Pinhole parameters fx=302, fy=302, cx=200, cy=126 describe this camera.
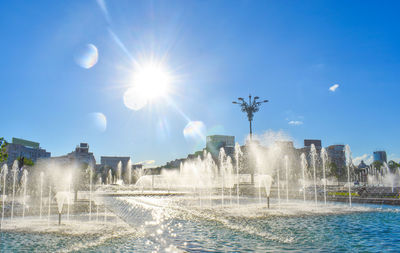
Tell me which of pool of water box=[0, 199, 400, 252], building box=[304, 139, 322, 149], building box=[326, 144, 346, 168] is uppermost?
building box=[304, 139, 322, 149]

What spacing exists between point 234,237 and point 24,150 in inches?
7256

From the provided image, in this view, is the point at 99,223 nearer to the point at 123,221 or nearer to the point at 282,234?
Result: the point at 123,221

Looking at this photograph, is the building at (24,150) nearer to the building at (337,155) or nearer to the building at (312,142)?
the building at (312,142)

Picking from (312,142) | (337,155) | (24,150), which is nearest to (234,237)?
(312,142)

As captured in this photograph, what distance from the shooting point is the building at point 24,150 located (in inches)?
6038

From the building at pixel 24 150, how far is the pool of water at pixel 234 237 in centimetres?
16067

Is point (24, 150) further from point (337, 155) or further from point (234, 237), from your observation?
point (234, 237)

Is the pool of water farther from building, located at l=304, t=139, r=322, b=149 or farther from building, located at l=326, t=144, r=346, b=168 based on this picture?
building, located at l=304, t=139, r=322, b=149

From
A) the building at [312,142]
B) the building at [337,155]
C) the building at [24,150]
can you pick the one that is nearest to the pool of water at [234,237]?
the building at [337,155]

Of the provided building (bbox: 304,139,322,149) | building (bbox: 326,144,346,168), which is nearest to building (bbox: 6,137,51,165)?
building (bbox: 304,139,322,149)

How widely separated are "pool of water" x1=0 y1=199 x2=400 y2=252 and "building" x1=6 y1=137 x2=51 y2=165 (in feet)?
527

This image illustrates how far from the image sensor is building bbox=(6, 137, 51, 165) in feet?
503

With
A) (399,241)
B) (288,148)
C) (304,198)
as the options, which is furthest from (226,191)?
(288,148)

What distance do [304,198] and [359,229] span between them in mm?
14248
